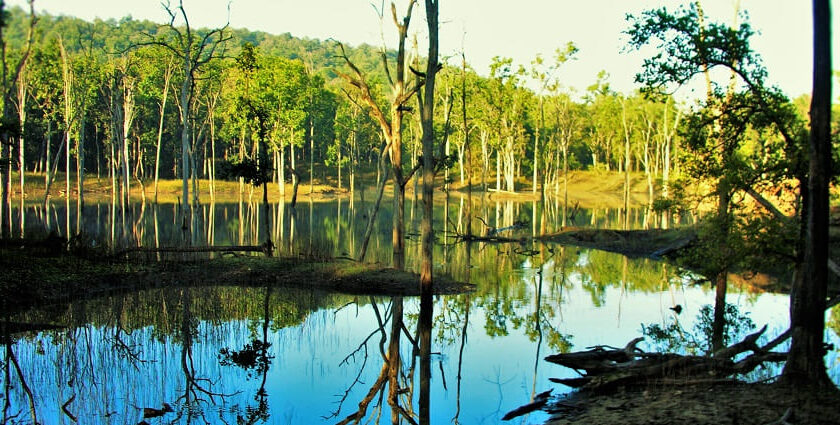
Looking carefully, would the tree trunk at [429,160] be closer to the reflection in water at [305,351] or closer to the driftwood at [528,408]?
the reflection in water at [305,351]

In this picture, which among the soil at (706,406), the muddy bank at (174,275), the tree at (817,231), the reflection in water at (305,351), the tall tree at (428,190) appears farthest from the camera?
the muddy bank at (174,275)

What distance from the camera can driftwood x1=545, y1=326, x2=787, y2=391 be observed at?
10.0 meters

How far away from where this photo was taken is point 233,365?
477 inches

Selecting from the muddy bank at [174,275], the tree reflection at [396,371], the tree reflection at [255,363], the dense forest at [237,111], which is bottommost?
the tree reflection at [396,371]

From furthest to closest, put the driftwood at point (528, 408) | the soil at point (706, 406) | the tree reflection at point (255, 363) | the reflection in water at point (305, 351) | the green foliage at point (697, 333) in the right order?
the green foliage at point (697, 333)
the reflection in water at point (305, 351)
the driftwood at point (528, 408)
the tree reflection at point (255, 363)
the soil at point (706, 406)

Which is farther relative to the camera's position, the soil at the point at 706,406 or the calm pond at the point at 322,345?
the calm pond at the point at 322,345

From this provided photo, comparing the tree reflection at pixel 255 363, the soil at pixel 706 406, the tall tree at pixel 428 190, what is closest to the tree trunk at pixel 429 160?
the tall tree at pixel 428 190

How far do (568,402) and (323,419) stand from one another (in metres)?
3.59

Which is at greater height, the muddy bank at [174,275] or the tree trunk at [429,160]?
the tree trunk at [429,160]

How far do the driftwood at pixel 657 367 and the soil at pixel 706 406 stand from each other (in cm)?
22

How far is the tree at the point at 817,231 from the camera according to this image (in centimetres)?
864

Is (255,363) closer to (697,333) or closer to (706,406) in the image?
(706,406)

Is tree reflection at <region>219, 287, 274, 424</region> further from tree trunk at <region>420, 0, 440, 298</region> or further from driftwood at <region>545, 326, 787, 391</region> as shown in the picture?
driftwood at <region>545, 326, 787, 391</region>

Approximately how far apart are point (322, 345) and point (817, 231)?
9.26 metres
